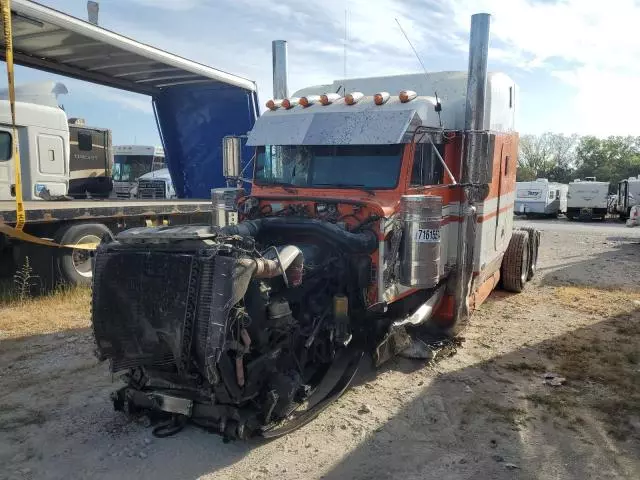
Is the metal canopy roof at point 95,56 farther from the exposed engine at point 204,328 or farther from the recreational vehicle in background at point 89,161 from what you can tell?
the exposed engine at point 204,328

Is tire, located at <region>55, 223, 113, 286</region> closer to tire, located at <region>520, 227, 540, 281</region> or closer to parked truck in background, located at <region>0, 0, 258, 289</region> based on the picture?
parked truck in background, located at <region>0, 0, 258, 289</region>

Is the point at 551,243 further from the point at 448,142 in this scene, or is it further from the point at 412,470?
the point at 412,470

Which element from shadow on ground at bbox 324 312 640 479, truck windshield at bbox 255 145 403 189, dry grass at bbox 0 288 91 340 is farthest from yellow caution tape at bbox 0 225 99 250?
shadow on ground at bbox 324 312 640 479

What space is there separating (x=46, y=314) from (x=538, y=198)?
93.7ft

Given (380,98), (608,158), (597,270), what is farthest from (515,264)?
(608,158)

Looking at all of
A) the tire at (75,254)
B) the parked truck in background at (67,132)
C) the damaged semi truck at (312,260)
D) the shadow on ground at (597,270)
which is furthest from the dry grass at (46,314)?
the shadow on ground at (597,270)

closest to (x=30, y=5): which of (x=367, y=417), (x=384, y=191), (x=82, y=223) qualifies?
(x=82, y=223)

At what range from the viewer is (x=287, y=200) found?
5371 mm

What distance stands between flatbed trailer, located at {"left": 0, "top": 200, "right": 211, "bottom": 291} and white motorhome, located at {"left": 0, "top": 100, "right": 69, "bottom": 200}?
42.5 inches

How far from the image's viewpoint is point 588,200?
1177 inches

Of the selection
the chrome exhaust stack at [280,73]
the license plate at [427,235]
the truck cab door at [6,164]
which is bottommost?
the license plate at [427,235]

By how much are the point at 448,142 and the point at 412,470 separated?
361 centimetres

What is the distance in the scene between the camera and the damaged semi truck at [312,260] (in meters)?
3.76

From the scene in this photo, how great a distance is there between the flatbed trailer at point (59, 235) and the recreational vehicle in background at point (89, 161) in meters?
3.87
